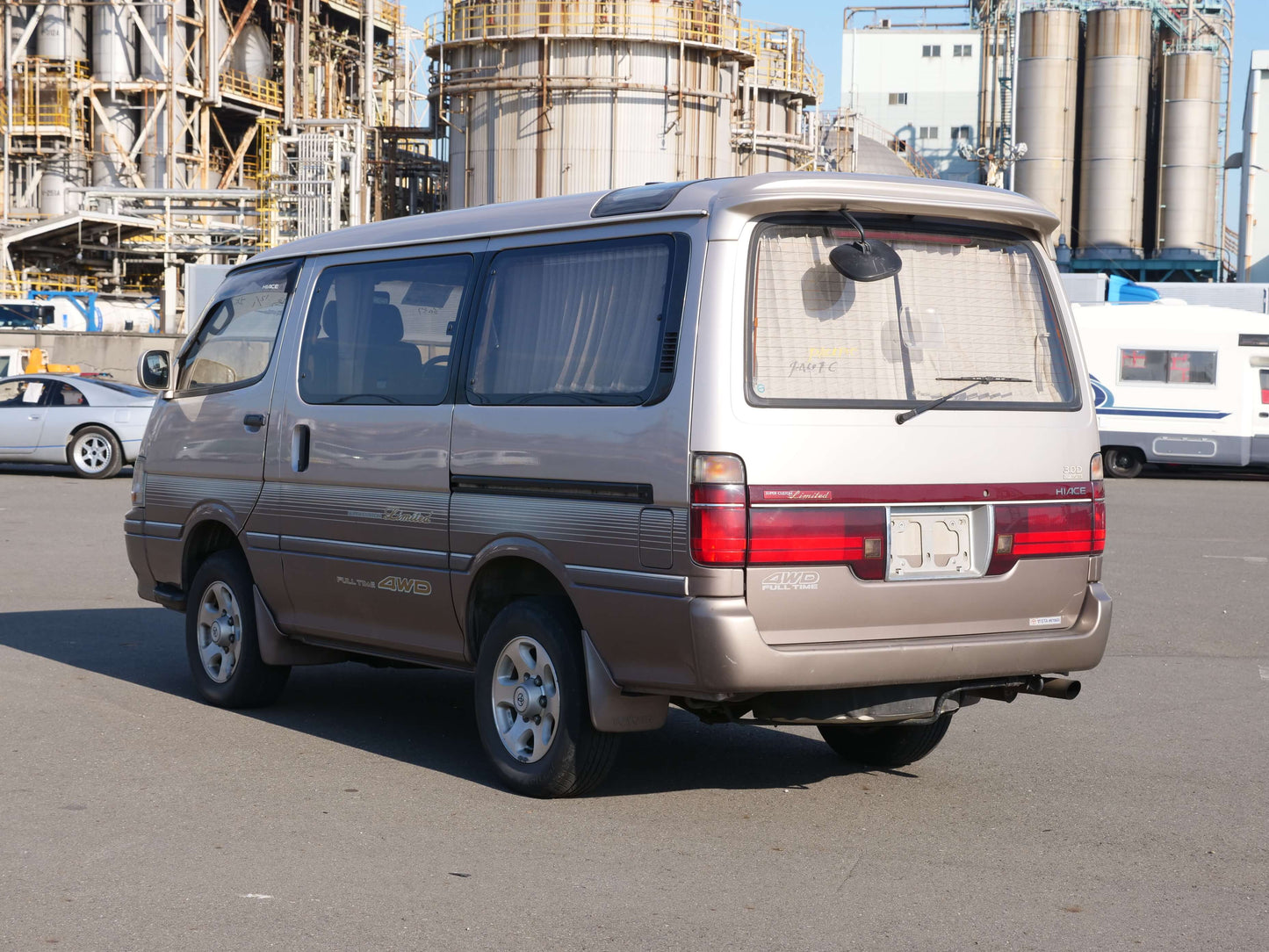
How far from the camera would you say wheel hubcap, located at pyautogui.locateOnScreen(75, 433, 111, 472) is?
22094 mm

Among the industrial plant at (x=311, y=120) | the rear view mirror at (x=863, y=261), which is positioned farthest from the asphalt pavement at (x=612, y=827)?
the industrial plant at (x=311, y=120)

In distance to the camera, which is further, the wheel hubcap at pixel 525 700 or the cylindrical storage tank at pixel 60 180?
the cylindrical storage tank at pixel 60 180

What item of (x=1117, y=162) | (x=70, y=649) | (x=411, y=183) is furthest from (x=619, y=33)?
(x=70, y=649)

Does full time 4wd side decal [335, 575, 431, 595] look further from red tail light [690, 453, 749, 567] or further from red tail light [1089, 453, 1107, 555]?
red tail light [1089, 453, 1107, 555]

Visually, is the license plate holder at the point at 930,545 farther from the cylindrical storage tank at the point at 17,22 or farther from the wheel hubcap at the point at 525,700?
the cylindrical storage tank at the point at 17,22

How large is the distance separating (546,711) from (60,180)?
188 feet

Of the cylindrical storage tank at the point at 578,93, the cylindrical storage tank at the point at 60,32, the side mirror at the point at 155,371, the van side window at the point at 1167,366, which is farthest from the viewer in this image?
the cylindrical storage tank at the point at 60,32

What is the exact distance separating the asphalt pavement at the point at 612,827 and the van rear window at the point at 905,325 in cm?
154

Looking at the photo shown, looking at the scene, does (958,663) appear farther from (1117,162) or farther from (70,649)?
(1117,162)

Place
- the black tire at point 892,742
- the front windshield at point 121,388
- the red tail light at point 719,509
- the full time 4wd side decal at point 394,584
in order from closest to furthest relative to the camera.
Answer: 1. the red tail light at point 719,509
2. the full time 4wd side decal at point 394,584
3. the black tire at point 892,742
4. the front windshield at point 121,388

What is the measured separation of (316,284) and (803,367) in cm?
276

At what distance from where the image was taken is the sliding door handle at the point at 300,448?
697 cm

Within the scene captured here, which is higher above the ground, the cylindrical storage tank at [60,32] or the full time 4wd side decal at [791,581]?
the cylindrical storage tank at [60,32]

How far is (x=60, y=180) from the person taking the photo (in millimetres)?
58031
